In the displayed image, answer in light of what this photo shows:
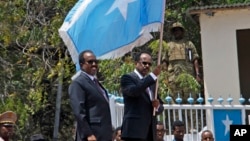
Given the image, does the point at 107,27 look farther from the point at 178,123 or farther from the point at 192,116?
the point at 192,116

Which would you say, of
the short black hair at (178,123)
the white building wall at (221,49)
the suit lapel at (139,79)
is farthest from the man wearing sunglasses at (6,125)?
the white building wall at (221,49)

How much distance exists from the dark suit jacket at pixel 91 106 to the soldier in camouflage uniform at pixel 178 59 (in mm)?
5334

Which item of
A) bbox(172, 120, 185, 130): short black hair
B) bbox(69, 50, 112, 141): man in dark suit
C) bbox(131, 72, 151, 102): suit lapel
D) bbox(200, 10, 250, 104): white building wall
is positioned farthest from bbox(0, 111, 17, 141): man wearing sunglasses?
bbox(200, 10, 250, 104): white building wall

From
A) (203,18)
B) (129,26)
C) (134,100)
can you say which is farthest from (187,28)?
(134,100)

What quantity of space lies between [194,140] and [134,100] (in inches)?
140

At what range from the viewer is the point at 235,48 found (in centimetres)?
1443

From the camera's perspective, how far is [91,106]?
862cm

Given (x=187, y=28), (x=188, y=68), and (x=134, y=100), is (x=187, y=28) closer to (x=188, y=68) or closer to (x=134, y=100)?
(x=188, y=68)

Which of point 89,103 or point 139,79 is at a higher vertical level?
point 139,79

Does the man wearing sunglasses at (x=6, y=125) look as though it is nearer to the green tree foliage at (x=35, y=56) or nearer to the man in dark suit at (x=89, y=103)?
the man in dark suit at (x=89, y=103)

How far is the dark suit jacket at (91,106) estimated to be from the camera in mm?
8516

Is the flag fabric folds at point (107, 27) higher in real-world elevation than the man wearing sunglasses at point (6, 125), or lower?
higher

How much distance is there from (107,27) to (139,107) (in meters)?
1.92

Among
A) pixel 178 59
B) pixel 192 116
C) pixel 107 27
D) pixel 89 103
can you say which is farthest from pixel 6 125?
pixel 178 59
